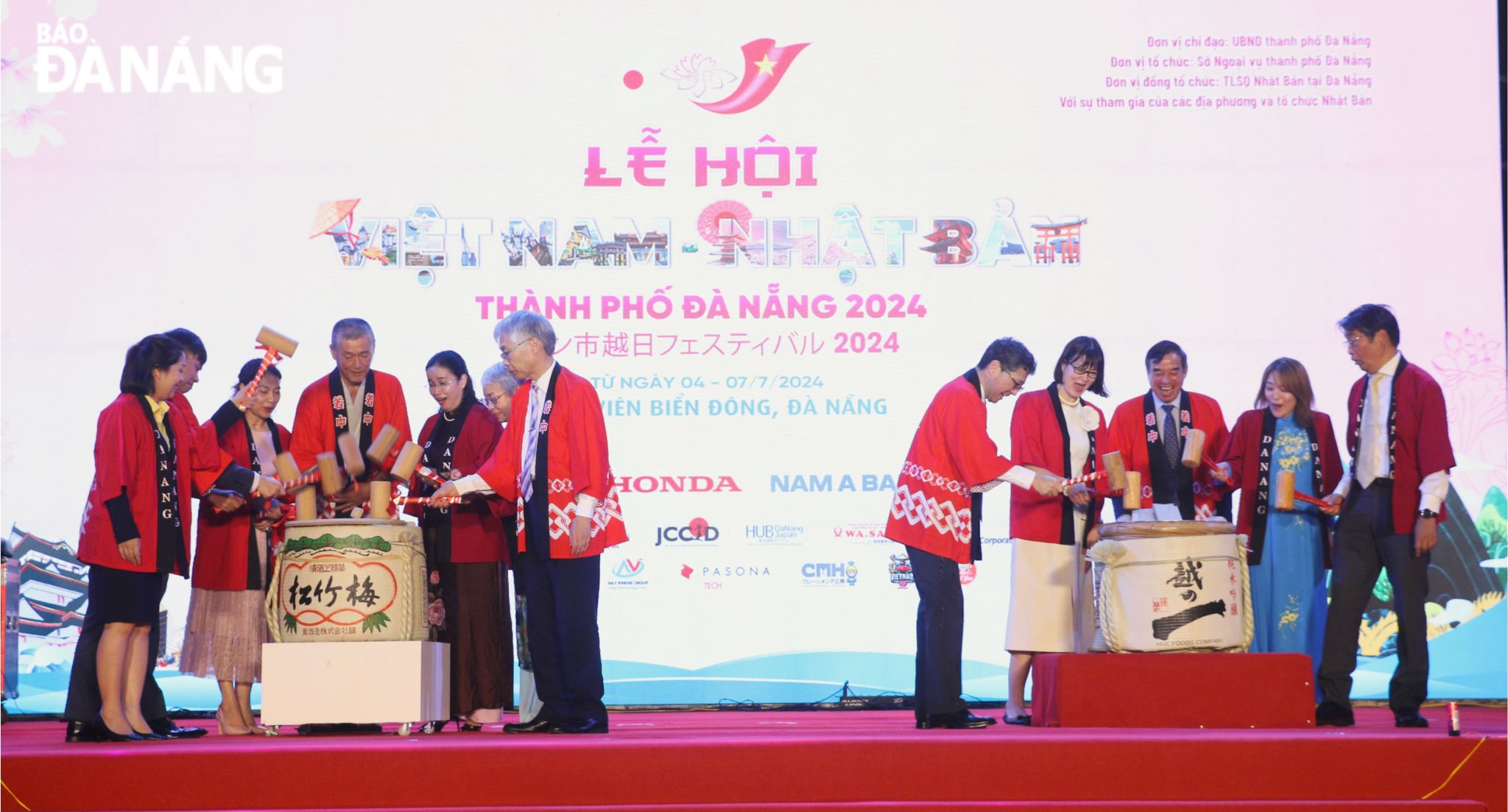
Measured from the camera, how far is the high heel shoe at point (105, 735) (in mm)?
3871

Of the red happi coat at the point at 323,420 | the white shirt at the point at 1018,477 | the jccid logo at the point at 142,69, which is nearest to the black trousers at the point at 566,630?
the red happi coat at the point at 323,420

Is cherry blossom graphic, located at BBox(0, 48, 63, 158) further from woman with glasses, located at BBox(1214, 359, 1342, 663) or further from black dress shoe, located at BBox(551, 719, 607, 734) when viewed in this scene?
woman with glasses, located at BBox(1214, 359, 1342, 663)

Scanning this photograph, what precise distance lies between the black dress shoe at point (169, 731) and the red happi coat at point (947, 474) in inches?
81.2

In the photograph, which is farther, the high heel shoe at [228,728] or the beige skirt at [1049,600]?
the beige skirt at [1049,600]

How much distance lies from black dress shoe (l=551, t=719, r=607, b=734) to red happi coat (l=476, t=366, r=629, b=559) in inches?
17.8

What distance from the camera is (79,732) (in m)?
3.98

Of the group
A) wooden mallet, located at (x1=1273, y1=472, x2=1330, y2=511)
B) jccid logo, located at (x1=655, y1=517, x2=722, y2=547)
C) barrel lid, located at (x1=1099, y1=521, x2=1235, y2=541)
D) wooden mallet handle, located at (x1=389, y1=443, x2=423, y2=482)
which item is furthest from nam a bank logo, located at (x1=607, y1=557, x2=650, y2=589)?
wooden mallet, located at (x1=1273, y1=472, x2=1330, y2=511)

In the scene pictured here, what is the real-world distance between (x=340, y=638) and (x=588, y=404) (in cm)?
93

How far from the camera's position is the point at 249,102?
19.0ft

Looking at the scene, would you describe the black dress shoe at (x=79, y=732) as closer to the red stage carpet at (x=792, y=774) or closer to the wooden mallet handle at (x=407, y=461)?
the red stage carpet at (x=792, y=774)

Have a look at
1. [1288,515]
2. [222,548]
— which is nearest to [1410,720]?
[1288,515]

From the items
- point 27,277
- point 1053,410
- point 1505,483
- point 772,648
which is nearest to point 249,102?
point 27,277

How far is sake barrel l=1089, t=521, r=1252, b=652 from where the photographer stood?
3.96 metres

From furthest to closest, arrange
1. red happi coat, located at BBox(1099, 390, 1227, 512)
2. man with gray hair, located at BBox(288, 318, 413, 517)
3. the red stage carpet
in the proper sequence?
red happi coat, located at BBox(1099, 390, 1227, 512) < man with gray hair, located at BBox(288, 318, 413, 517) < the red stage carpet
